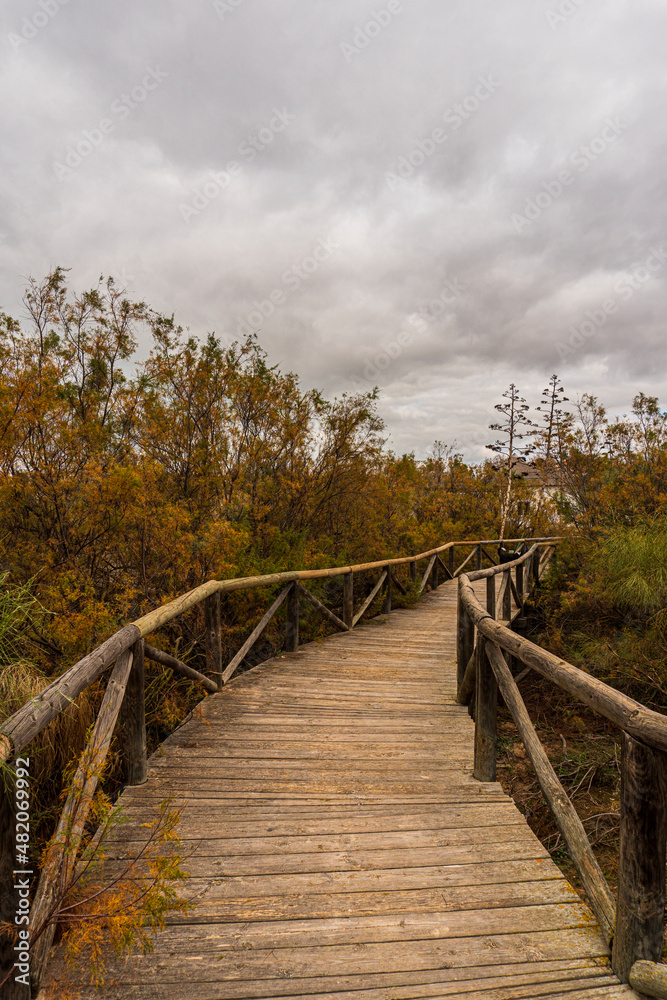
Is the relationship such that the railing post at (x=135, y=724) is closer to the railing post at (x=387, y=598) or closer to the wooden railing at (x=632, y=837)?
the wooden railing at (x=632, y=837)

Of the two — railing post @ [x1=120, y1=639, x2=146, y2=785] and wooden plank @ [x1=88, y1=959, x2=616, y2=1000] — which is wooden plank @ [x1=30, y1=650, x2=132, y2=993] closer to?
wooden plank @ [x1=88, y1=959, x2=616, y2=1000]

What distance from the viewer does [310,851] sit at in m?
2.23

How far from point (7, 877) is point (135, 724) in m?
1.47

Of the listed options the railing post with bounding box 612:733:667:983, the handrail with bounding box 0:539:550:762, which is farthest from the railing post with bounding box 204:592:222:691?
the railing post with bounding box 612:733:667:983

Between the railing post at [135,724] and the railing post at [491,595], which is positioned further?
the railing post at [491,595]

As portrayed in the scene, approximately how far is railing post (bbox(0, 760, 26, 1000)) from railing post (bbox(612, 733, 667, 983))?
1881mm

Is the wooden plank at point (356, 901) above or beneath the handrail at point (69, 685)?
beneath

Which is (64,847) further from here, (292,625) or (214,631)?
(292,625)

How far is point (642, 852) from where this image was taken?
4.96ft

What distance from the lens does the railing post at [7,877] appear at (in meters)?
1.32

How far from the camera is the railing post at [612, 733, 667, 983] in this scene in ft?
4.95

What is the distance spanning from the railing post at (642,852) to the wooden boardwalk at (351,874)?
0.53ft

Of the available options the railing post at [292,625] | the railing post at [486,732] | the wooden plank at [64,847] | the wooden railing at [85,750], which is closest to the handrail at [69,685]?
the wooden railing at [85,750]

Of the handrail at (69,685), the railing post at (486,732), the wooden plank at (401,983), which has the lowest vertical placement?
the wooden plank at (401,983)
